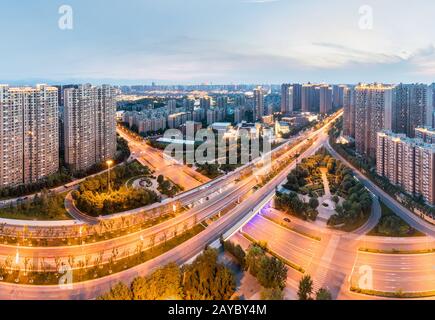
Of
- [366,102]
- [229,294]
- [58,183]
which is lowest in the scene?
[229,294]

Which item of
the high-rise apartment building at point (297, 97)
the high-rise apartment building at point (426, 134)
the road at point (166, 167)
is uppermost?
the high-rise apartment building at point (297, 97)

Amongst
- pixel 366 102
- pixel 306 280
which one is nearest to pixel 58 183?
pixel 306 280

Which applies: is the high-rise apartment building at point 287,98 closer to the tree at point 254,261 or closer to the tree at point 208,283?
the tree at point 254,261

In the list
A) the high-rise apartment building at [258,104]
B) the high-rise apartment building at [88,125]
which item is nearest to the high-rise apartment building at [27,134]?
the high-rise apartment building at [88,125]

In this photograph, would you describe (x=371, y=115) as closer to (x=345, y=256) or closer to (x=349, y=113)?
(x=349, y=113)

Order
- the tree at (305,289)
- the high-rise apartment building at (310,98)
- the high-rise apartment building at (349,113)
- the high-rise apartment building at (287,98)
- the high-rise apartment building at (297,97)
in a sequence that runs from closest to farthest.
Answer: the tree at (305,289), the high-rise apartment building at (349,113), the high-rise apartment building at (287,98), the high-rise apartment building at (310,98), the high-rise apartment building at (297,97)

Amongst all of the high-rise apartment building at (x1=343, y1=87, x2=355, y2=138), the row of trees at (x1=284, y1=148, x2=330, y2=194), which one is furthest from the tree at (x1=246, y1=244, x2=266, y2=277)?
the high-rise apartment building at (x1=343, y1=87, x2=355, y2=138)
